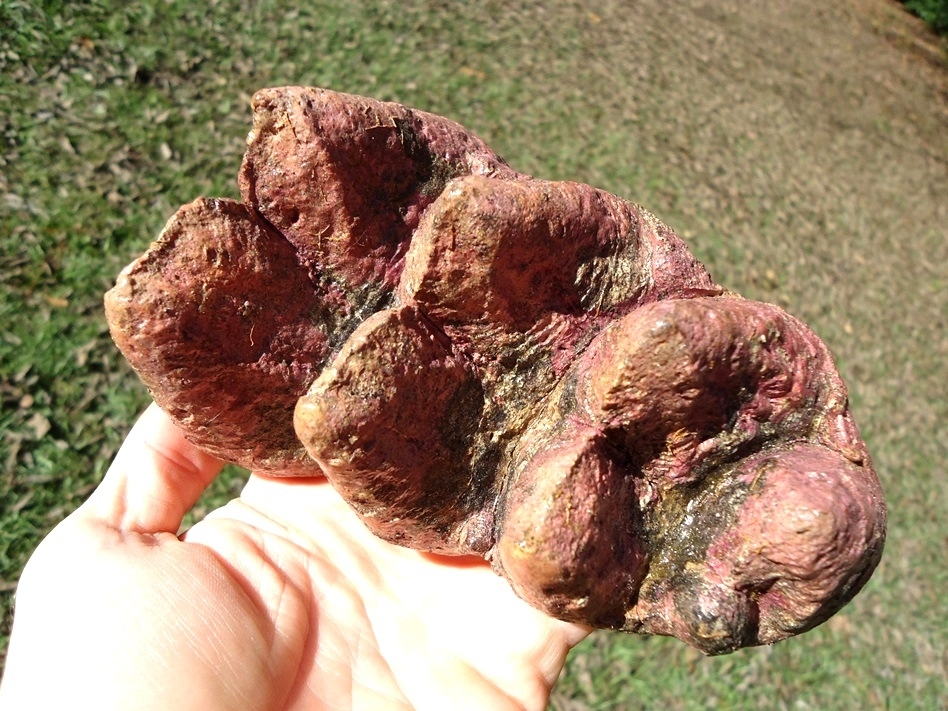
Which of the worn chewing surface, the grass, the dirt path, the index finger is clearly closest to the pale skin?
the index finger

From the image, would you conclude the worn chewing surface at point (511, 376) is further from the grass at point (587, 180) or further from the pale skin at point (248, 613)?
the grass at point (587, 180)

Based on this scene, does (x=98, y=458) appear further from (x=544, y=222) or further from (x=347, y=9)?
(x=347, y=9)

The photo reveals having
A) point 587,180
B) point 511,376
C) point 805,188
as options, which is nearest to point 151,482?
point 511,376

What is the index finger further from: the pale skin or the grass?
the grass

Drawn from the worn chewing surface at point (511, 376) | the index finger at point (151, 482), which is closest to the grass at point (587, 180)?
the index finger at point (151, 482)

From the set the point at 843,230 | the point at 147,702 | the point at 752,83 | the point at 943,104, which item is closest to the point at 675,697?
the point at 147,702
